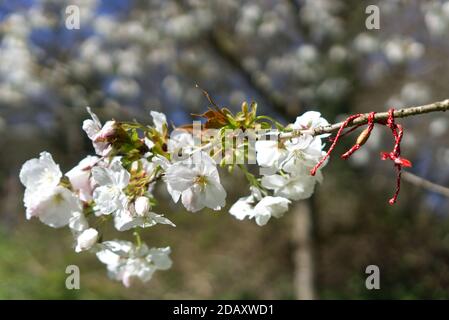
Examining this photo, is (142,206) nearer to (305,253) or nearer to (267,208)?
(267,208)

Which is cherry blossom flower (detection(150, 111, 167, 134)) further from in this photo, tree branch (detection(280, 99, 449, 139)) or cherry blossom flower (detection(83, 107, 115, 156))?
tree branch (detection(280, 99, 449, 139))

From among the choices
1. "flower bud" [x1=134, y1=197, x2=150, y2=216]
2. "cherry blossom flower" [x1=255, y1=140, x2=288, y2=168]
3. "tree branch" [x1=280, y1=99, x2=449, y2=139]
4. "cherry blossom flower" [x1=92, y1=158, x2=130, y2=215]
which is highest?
"tree branch" [x1=280, y1=99, x2=449, y2=139]

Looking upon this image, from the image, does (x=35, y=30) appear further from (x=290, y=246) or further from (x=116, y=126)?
(x=116, y=126)

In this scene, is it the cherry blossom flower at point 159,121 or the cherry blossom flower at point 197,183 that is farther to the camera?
the cherry blossom flower at point 159,121

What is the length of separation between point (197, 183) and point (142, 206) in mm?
98

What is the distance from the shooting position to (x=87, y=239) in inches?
33.4

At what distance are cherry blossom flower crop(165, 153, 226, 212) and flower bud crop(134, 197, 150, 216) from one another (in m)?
0.05

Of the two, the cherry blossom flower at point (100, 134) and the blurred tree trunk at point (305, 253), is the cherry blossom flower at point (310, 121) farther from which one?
the blurred tree trunk at point (305, 253)

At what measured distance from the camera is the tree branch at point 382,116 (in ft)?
2.28

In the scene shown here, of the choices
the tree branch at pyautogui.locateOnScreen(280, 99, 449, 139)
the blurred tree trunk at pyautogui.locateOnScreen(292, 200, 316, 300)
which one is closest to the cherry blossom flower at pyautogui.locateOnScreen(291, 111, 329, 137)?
the tree branch at pyautogui.locateOnScreen(280, 99, 449, 139)

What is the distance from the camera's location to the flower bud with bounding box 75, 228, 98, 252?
849mm

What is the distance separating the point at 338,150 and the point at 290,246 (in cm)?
111

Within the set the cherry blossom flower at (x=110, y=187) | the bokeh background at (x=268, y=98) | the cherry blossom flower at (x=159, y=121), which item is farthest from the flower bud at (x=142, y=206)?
the bokeh background at (x=268, y=98)
